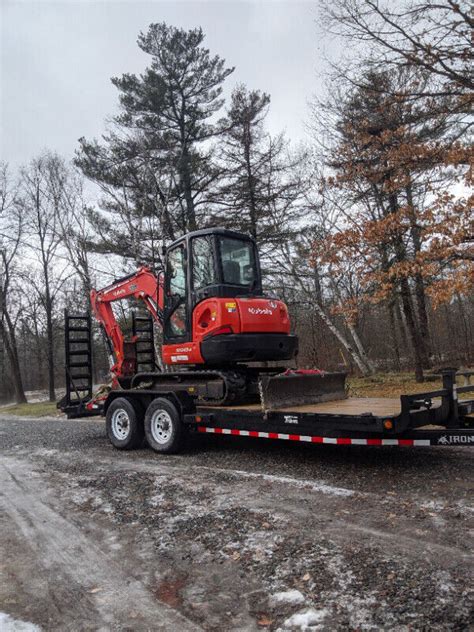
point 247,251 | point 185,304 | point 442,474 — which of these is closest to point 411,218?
point 247,251

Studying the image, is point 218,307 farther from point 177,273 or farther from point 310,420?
point 310,420

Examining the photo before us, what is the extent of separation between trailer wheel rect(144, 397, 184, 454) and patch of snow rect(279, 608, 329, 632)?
5262 mm

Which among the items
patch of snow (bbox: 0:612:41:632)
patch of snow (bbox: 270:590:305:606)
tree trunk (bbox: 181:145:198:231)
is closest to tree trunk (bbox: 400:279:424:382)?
tree trunk (bbox: 181:145:198:231)

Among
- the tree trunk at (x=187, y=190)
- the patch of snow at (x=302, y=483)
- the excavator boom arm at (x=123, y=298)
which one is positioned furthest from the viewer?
the tree trunk at (x=187, y=190)

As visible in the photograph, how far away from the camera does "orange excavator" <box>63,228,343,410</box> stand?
26.9 ft

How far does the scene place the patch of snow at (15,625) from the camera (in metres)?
3.46

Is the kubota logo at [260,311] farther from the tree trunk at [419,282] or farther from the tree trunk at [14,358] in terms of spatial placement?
the tree trunk at [14,358]

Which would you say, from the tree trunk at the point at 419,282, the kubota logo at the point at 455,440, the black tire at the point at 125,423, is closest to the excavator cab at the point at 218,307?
the black tire at the point at 125,423

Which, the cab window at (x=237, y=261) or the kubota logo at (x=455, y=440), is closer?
the kubota logo at (x=455, y=440)

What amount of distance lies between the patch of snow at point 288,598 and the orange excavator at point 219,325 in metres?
3.72

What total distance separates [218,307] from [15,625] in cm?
526

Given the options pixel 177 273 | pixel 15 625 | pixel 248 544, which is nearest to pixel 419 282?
pixel 177 273

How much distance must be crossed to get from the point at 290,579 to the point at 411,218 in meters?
11.8

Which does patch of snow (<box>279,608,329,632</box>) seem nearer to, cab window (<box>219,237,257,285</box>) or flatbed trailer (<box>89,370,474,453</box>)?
flatbed trailer (<box>89,370,474,453</box>)
